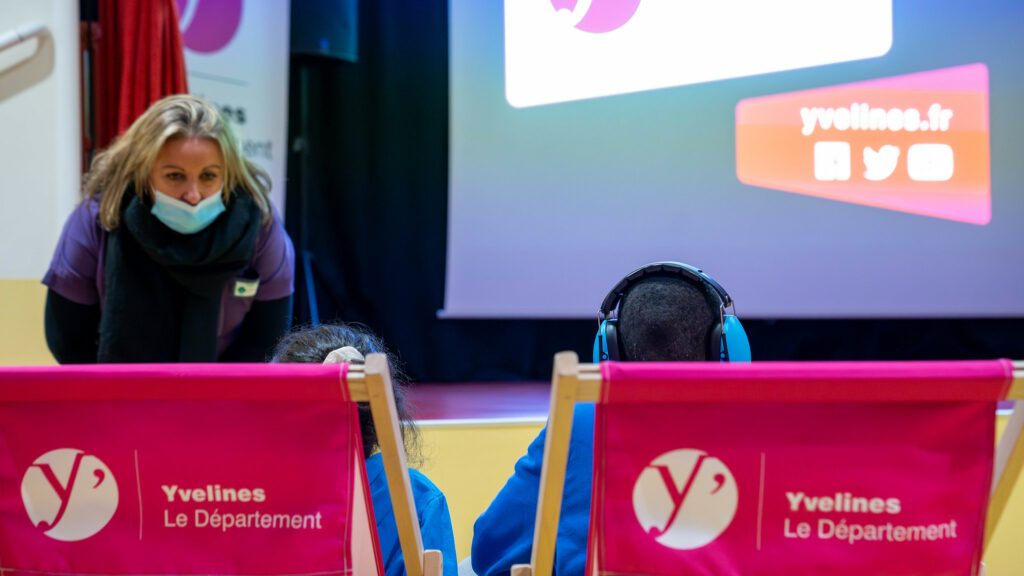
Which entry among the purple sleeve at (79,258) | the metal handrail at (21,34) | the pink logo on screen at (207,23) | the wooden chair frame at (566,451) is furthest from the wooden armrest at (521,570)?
the pink logo on screen at (207,23)

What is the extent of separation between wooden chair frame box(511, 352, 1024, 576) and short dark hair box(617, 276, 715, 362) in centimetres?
31

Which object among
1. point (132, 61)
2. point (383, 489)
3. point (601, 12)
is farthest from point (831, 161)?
point (383, 489)

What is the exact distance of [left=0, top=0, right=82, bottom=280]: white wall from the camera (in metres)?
2.89

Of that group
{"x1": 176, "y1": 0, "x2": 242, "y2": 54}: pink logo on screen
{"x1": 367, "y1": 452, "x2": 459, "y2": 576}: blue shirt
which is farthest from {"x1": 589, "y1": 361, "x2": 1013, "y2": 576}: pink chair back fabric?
{"x1": 176, "y1": 0, "x2": 242, "y2": 54}: pink logo on screen

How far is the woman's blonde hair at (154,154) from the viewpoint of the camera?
1.92 metres

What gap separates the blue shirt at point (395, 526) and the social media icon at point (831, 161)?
2862 millimetres

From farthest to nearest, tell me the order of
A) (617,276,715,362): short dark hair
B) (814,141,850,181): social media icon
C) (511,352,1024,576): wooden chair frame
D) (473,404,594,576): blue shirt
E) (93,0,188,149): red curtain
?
(814,141,850,181): social media icon < (93,0,188,149): red curtain < (617,276,715,362): short dark hair < (473,404,594,576): blue shirt < (511,352,1024,576): wooden chair frame

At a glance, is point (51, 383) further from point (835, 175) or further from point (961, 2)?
point (961, 2)

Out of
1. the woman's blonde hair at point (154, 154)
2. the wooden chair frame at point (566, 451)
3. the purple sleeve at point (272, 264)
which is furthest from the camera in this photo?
the purple sleeve at point (272, 264)

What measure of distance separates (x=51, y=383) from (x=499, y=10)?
3.26 meters

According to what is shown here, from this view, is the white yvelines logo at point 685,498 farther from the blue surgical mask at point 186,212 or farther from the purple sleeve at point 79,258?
the purple sleeve at point 79,258

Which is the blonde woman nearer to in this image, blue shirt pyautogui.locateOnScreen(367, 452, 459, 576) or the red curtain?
blue shirt pyautogui.locateOnScreen(367, 452, 459, 576)

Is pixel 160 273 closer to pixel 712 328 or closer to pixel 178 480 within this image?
pixel 178 480

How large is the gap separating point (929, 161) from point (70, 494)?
3425mm
